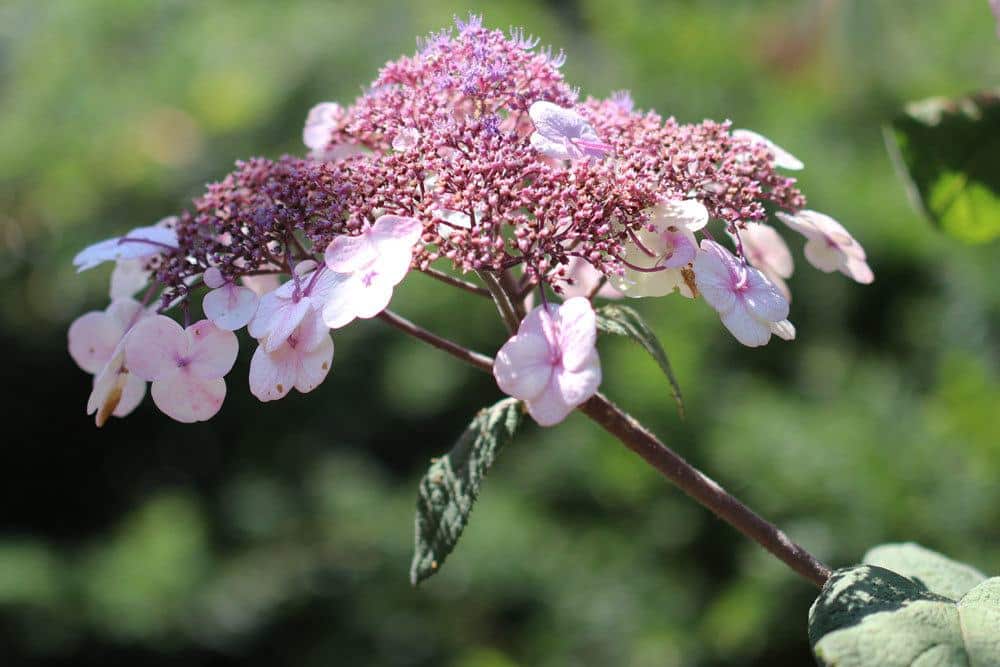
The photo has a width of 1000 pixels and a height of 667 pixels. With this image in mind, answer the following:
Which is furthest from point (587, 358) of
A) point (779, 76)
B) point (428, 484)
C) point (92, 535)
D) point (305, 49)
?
point (305, 49)

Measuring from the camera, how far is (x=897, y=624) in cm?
56

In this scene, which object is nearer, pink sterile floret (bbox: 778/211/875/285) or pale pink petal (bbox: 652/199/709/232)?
pale pink petal (bbox: 652/199/709/232)

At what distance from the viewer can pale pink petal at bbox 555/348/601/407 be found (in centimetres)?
53

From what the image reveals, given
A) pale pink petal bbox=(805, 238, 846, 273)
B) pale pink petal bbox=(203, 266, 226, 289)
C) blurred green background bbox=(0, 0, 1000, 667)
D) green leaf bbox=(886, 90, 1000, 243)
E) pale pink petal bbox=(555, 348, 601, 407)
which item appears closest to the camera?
pale pink petal bbox=(555, 348, 601, 407)

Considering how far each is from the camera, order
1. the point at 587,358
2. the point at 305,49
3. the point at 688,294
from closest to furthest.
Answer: the point at 587,358
the point at 688,294
the point at 305,49

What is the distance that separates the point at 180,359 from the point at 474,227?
205mm

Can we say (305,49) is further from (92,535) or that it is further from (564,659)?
(564,659)

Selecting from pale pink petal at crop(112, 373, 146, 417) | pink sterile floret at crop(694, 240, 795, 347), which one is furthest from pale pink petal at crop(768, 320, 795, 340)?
pale pink petal at crop(112, 373, 146, 417)

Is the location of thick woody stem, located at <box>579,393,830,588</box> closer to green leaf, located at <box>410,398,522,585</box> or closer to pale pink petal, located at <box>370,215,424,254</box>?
green leaf, located at <box>410,398,522,585</box>

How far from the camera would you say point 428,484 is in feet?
2.35

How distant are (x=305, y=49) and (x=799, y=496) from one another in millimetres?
2954

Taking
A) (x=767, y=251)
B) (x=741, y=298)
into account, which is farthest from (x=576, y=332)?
(x=767, y=251)

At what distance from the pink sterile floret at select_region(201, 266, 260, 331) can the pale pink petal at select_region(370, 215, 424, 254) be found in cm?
10

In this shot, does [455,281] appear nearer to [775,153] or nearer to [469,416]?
[775,153]
